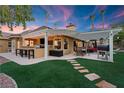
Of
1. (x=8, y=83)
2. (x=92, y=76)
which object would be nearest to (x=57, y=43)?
(x=92, y=76)

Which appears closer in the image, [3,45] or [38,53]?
[38,53]

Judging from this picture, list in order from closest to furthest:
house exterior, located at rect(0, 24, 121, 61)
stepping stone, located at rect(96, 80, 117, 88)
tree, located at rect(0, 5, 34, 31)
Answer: stepping stone, located at rect(96, 80, 117, 88)
tree, located at rect(0, 5, 34, 31)
house exterior, located at rect(0, 24, 121, 61)

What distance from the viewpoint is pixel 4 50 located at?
23891mm

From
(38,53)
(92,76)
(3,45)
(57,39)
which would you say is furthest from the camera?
(3,45)

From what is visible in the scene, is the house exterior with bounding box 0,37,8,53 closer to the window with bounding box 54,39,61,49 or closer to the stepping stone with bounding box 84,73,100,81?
the window with bounding box 54,39,61,49

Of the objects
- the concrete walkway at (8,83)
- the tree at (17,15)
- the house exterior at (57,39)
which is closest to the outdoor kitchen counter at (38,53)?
the house exterior at (57,39)

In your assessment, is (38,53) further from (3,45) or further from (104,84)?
(3,45)

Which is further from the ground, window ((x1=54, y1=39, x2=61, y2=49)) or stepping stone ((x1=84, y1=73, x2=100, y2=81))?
window ((x1=54, y1=39, x2=61, y2=49))

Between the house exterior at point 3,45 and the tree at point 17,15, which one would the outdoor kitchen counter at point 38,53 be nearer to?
the tree at point 17,15

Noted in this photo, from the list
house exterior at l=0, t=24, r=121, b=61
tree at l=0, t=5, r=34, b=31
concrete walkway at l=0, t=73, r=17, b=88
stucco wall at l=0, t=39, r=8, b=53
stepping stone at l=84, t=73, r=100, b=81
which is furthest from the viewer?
stucco wall at l=0, t=39, r=8, b=53

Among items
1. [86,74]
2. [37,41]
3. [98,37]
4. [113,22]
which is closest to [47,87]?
[86,74]

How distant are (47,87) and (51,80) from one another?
819 millimetres

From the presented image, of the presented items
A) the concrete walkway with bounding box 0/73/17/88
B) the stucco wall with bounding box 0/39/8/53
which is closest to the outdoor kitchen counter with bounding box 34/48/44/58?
the concrete walkway with bounding box 0/73/17/88
